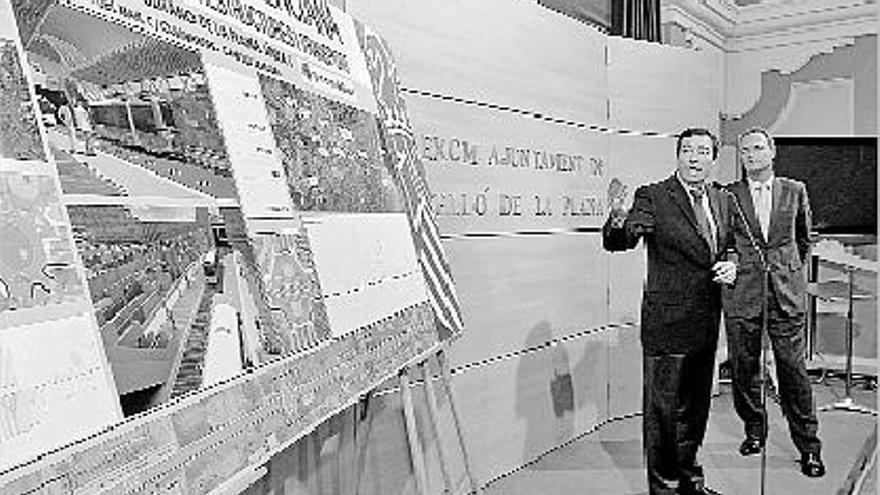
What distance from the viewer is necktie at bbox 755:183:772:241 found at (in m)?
4.36

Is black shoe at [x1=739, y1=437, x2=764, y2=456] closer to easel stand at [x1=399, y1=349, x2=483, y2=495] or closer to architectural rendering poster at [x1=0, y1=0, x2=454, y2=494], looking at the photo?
easel stand at [x1=399, y1=349, x2=483, y2=495]

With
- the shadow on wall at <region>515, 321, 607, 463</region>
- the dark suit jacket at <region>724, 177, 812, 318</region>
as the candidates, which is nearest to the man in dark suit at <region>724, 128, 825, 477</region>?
the dark suit jacket at <region>724, 177, 812, 318</region>

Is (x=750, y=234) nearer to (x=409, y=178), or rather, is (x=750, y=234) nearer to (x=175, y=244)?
(x=409, y=178)

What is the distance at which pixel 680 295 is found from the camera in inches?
147

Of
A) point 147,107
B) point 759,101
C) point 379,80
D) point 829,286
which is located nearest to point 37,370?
point 147,107

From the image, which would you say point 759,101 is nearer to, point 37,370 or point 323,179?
point 323,179

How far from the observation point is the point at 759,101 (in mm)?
7121

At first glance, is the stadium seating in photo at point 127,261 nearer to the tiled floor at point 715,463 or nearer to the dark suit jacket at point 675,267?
the dark suit jacket at point 675,267

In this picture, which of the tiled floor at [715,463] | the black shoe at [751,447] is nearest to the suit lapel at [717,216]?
the tiled floor at [715,463]

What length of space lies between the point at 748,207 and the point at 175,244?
131 inches

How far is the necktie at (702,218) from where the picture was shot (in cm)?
373

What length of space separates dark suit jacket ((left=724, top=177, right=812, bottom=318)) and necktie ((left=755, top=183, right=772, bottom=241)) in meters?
0.02

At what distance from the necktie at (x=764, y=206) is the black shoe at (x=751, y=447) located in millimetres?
1116

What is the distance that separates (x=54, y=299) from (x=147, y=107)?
472 millimetres
